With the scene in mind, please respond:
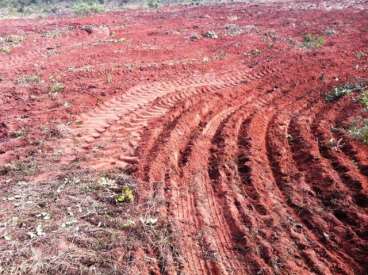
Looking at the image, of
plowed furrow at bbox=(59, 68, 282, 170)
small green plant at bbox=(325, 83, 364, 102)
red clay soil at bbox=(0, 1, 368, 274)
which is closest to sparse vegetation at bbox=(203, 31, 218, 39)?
red clay soil at bbox=(0, 1, 368, 274)

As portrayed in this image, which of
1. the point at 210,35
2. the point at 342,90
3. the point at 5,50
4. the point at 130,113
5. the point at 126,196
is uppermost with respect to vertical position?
the point at 210,35

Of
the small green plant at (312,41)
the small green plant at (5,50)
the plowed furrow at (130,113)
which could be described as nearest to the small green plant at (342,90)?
the plowed furrow at (130,113)

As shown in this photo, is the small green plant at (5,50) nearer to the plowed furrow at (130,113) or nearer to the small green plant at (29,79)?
the small green plant at (29,79)

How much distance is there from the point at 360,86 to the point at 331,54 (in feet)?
10.9

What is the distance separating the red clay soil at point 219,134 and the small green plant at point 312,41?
237 millimetres

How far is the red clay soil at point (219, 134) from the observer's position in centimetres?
505

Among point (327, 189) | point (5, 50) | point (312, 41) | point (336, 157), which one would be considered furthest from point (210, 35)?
point (327, 189)

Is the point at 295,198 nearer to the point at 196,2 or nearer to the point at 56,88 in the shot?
the point at 56,88

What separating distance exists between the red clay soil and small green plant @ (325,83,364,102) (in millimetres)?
217

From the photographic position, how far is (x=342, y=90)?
9.41 m

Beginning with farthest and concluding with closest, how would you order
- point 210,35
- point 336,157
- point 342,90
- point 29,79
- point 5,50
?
1. point 210,35
2. point 5,50
3. point 29,79
4. point 342,90
5. point 336,157

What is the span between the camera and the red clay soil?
5.05m

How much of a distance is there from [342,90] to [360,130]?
90.1 inches

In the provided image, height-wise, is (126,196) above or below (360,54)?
below
